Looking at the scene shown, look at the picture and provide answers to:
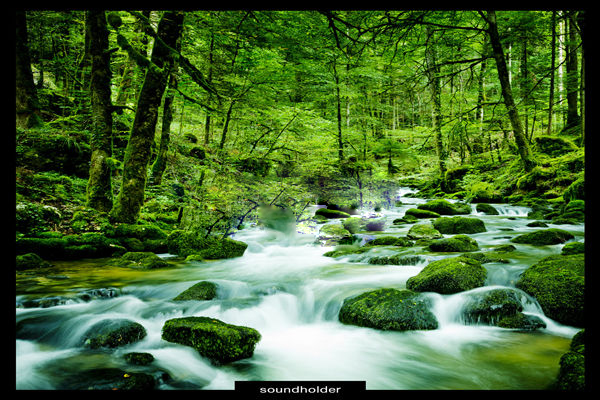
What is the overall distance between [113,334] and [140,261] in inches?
116

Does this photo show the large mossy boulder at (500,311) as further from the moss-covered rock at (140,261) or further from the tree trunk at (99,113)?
the tree trunk at (99,113)

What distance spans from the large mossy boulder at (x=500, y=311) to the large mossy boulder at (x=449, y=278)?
0.25m

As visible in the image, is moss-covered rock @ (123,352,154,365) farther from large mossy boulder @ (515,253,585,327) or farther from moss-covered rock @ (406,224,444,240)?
moss-covered rock @ (406,224,444,240)

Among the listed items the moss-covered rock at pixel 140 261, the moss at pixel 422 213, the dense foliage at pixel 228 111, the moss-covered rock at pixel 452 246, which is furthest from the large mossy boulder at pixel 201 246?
the moss at pixel 422 213

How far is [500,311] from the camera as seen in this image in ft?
10.3

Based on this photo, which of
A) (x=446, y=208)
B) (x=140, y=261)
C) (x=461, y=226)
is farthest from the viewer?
(x=446, y=208)

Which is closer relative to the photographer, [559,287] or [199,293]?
[559,287]

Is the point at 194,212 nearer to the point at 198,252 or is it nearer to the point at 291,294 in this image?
the point at 198,252

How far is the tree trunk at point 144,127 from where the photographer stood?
586 centimetres

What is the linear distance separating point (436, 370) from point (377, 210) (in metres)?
10.8

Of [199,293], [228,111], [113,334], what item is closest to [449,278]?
[199,293]

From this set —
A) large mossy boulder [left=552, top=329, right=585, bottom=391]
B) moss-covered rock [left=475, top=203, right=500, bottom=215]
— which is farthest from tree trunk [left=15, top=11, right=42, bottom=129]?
moss-covered rock [left=475, top=203, right=500, bottom=215]

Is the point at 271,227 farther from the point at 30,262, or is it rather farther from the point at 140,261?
the point at 30,262

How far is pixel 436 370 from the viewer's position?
2.37m
